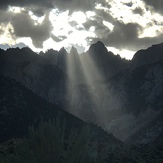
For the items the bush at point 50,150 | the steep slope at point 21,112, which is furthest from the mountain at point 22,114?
the bush at point 50,150

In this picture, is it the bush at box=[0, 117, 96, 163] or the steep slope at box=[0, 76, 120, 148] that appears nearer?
the bush at box=[0, 117, 96, 163]

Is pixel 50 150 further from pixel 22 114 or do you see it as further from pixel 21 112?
pixel 21 112

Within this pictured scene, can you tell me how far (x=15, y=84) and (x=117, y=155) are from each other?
160 m

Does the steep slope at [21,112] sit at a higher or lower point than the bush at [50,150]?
higher

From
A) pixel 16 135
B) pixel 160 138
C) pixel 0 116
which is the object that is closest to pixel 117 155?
pixel 16 135

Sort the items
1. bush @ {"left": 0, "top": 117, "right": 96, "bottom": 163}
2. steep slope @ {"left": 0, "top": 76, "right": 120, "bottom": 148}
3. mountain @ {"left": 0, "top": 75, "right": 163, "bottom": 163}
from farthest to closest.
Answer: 1. steep slope @ {"left": 0, "top": 76, "right": 120, "bottom": 148}
2. mountain @ {"left": 0, "top": 75, "right": 163, "bottom": 163}
3. bush @ {"left": 0, "top": 117, "right": 96, "bottom": 163}

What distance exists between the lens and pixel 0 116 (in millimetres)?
168125

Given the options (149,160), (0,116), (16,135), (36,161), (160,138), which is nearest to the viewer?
(36,161)

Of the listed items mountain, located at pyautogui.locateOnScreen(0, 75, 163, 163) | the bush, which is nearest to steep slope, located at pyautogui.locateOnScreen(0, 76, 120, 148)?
mountain, located at pyautogui.locateOnScreen(0, 75, 163, 163)

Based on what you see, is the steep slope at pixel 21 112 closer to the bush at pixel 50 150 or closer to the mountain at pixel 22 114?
the mountain at pixel 22 114

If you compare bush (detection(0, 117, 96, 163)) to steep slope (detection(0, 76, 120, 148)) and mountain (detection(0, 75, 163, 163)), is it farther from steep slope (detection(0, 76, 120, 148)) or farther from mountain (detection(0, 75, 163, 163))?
steep slope (detection(0, 76, 120, 148))

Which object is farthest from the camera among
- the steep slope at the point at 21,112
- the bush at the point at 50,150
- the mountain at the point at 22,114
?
the steep slope at the point at 21,112

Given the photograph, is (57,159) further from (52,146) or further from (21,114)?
(21,114)

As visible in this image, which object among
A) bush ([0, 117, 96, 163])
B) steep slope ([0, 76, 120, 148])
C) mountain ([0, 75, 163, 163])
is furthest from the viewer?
steep slope ([0, 76, 120, 148])
